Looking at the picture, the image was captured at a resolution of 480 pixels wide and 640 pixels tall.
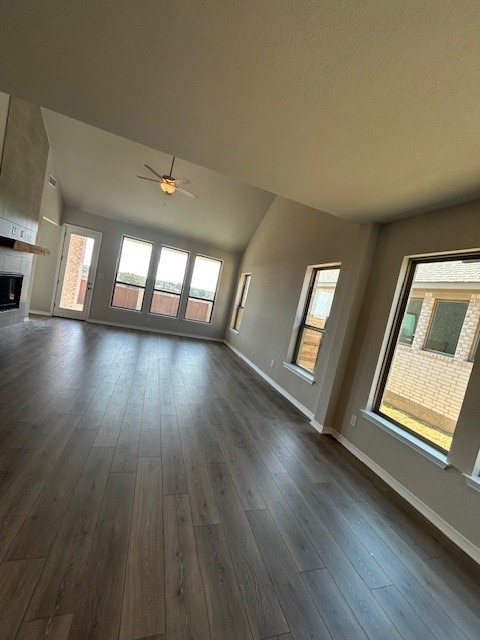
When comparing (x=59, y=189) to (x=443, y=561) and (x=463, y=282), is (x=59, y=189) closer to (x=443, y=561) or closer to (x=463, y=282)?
(x=463, y=282)

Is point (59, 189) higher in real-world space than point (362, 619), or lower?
higher

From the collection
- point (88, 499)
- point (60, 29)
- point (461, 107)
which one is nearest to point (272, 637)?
point (88, 499)

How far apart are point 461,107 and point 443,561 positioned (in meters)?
2.67

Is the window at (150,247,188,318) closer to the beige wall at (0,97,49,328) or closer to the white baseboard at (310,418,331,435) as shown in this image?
the beige wall at (0,97,49,328)

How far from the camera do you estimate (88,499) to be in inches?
66.6

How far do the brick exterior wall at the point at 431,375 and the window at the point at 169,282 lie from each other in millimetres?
6335

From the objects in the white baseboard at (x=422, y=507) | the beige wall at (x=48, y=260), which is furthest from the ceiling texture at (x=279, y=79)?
the beige wall at (x=48, y=260)

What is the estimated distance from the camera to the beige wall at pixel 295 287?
3311 millimetres

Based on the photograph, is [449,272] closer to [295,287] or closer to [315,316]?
[315,316]

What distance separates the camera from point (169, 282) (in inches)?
312

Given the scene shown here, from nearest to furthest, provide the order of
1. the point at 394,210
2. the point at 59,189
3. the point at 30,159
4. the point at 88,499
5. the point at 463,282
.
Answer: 1. the point at 88,499
2. the point at 463,282
3. the point at 394,210
4. the point at 30,159
5. the point at 59,189

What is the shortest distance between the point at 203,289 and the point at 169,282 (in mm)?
997

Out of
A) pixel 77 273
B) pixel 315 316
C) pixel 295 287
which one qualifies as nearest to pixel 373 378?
pixel 315 316

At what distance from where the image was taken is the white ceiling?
16.7 ft
